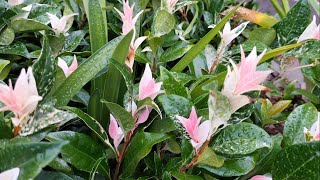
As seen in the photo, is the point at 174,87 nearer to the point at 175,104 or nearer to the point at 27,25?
the point at 175,104

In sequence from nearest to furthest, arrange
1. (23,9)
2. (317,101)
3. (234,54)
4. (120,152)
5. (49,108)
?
(49,108), (120,152), (23,9), (234,54), (317,101)

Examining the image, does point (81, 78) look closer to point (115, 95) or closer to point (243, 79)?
point (115, 95)

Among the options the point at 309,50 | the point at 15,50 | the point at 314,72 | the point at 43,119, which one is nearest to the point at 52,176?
the point at 43,119

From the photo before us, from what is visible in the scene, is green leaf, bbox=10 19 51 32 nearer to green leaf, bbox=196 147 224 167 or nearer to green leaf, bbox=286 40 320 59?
green leaf, bbox=196 147 224 167

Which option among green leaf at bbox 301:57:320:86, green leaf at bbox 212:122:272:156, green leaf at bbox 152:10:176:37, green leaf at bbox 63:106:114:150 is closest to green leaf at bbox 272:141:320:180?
green leaf at bbox 212:122:272:156

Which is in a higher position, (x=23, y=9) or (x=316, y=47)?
(x=23, y=9)

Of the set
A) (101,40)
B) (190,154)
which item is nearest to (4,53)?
(101,40)
